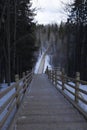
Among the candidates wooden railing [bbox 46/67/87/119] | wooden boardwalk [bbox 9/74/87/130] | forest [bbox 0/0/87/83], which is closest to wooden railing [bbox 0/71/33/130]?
wooden boardwalk [bbox 9/74/87/130]

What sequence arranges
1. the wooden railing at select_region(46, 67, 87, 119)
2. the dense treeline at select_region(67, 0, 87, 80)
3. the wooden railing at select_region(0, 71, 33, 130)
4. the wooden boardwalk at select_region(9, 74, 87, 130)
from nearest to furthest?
the wooden railing at select_region(0, 71, 33, 130)
the wooden boardwalk at select_region(9, 74, 87, 130)
the wooden railing at select_region(46, 67, 87, 119)
the dense treeline at select_region(67, 0, 87, 80)

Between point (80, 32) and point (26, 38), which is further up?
point (80, 32)

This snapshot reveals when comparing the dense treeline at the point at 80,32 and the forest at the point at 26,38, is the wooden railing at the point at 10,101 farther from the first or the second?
the dense treeline at the point at 80,32

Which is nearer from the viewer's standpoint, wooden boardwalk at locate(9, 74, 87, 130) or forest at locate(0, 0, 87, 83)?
wooden boardwalk at locate(9, 74, 87, 130)

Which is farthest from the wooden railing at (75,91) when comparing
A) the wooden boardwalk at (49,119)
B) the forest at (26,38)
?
the forest at (26,38)

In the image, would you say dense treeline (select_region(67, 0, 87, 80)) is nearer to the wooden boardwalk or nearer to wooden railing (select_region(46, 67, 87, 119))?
wooden railing (select_region(46, 67, 87, 119))

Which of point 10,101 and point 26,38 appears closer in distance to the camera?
point 10,101

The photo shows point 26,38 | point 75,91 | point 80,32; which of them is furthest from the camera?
point 80,32

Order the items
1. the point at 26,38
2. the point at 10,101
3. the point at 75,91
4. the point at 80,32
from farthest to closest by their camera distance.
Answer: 1. the point at 80,32
2. the point at 26,38
3. the point at 75,91
4. the point at 10,101

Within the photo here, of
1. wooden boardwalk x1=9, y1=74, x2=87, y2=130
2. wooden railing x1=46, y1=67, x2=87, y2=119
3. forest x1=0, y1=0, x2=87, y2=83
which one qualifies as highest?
forest x1=0, y1=0, x2=87, y2=83

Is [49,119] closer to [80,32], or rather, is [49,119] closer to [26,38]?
[26,38]

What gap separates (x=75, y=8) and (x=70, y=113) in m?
32.2

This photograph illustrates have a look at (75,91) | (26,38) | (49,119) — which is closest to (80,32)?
(26,38)

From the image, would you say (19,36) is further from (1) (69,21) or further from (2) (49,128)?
(2) (49,128)
